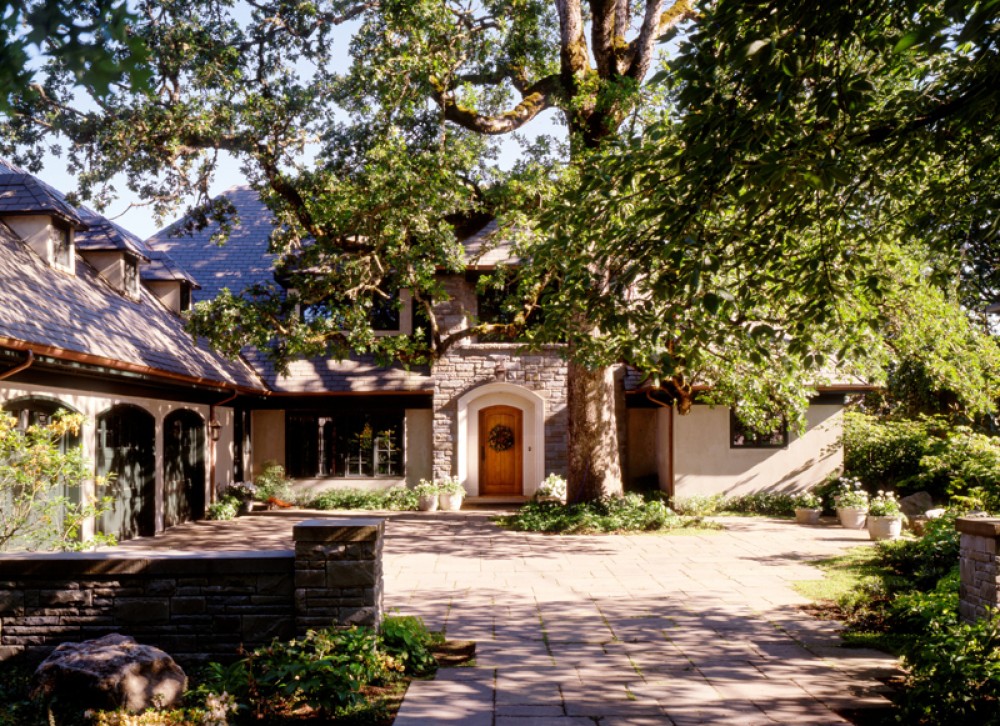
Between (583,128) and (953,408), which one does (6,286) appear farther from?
(953,408)

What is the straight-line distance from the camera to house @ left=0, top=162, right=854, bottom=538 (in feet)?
48.7

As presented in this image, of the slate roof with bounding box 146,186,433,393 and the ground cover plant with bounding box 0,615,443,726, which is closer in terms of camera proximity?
the ground cover plant with bounding box 0,615,443,726

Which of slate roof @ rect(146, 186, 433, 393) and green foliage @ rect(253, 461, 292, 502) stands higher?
slate roof @ rect(146, 186, 433, 393)

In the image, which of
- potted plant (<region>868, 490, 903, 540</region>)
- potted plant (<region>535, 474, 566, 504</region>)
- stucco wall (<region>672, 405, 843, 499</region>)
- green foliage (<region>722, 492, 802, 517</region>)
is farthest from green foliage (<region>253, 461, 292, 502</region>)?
potted plant (<region>868, 490, 903, 540</region>)

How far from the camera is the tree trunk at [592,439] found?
16.4m

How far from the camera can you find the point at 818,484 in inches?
747

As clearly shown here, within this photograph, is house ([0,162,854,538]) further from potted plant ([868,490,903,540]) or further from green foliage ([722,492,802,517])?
potted plant ([868,490,903,540])

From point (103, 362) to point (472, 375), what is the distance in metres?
9.86

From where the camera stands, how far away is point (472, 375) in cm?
2012

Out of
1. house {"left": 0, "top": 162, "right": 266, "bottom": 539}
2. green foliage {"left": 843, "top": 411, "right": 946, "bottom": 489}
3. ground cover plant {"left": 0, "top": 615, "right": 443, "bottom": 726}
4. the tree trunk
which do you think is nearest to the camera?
ground cover plant {"left": 0, "top": 615, "right": 443, "bottom": 726}

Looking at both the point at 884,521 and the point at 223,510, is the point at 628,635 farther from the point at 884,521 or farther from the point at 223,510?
the point at 223,510

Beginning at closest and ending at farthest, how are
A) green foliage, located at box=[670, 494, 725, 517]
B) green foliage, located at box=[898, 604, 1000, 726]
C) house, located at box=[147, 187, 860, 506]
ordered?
1. green foliage, located at box=[898, 604, 1000, 726]
2. green foliage, located at box=[670, 494, 725, 517]
3. house, located at box=[147, 187, 860, 506]

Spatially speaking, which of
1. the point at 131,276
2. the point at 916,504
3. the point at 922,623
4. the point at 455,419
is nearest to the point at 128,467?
the point at 131,276

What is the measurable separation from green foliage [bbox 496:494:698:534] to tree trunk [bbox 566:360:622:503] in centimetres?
34
